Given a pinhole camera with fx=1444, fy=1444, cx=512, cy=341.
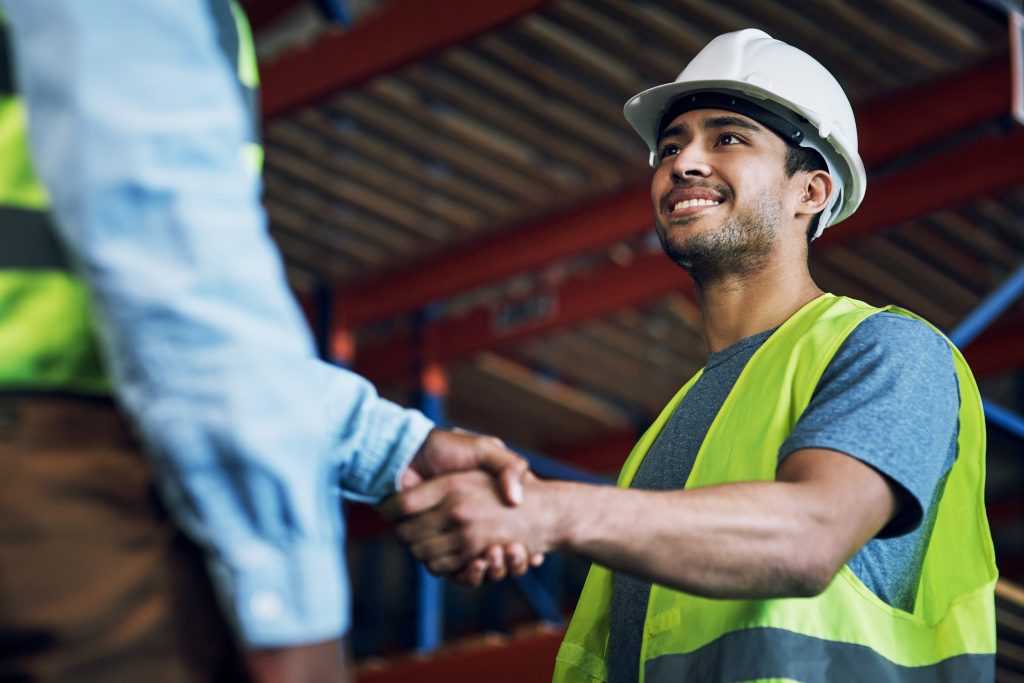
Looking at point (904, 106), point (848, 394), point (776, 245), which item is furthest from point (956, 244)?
point (848, 394)

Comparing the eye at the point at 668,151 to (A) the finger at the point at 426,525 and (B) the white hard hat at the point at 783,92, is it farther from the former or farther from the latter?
(A) the finger at the point at 426,525

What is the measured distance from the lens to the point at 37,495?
1.57m

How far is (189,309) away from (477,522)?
677 millimetres

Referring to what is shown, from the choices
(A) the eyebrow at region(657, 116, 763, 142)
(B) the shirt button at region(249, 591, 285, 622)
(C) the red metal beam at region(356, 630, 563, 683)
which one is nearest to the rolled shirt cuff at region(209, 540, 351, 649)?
(B) the shirt button at region(249, 591, 285, 622)

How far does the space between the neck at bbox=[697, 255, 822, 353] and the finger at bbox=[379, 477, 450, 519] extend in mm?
1228

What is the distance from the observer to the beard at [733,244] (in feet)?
10.3

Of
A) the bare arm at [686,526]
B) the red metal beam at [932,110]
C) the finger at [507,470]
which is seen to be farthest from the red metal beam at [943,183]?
the finger at [507,470]

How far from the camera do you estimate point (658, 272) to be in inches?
412

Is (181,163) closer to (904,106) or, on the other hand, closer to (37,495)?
(37,495)

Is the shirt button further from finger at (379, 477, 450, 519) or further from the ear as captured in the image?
the ear

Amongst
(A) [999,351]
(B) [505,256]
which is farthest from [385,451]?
(A) [999,351]

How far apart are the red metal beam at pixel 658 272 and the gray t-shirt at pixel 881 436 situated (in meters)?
6.61

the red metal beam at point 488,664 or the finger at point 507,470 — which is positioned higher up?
the finger at point 507,470

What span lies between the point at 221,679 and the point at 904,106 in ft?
25.1
